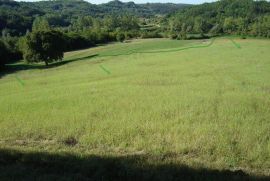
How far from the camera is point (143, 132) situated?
15703 millimetres

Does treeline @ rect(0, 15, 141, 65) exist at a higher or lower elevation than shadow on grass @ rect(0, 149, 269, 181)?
lower

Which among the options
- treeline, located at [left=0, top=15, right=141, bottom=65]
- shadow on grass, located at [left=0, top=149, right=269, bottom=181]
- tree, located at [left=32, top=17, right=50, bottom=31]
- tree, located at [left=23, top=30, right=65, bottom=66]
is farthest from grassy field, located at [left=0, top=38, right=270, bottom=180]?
tree, located at [left=32, top=17, right=50, bottom=31]

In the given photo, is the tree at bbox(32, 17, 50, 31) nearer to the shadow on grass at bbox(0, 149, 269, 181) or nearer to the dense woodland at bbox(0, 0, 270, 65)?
the dense woodland at bbox(0, 0, 270, 65)

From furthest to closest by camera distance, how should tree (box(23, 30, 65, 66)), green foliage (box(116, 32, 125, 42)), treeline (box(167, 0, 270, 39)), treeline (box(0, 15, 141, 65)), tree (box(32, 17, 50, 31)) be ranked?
green foliage (box(116, 32, 125, 42))
treeline (box(167, 0, 270, 39))
tree (box(32, 17, 50, 31))
treeline (box(0, 15, 141, 65))
tree (box(23, 30, 65, 66))

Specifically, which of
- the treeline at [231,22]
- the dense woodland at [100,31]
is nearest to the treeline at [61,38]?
the dense woodland at [100,31]

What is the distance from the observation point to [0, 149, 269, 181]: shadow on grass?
356 inches

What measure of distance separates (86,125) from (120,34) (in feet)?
328

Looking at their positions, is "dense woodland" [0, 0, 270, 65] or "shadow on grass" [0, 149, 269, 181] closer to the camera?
"shadow on grass" [0, 149, 269, 181]

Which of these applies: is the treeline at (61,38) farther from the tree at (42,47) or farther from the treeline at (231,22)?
the treeline at (231,22)

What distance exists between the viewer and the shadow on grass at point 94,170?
9.05m

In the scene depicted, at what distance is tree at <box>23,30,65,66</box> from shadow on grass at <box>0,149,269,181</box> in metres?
55.1

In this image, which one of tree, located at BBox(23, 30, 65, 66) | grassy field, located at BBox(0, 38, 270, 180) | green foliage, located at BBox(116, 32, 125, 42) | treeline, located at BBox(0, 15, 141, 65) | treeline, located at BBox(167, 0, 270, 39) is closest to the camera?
grassy field, located at BBox(0, 38, 270, 180)

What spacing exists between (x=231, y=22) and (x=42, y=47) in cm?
8493

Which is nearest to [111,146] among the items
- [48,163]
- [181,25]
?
[48,163]
